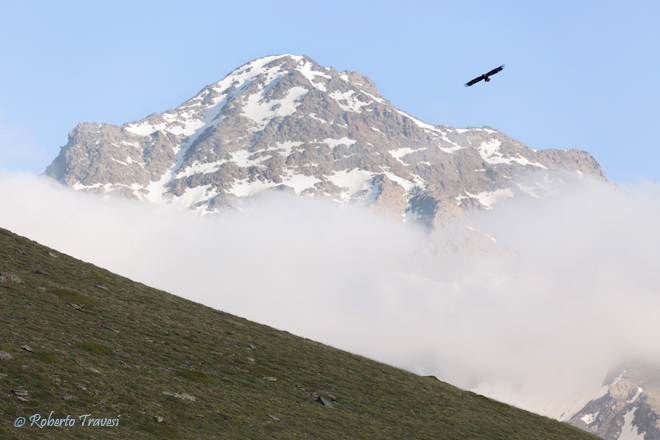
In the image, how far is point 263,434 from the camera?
32.5m

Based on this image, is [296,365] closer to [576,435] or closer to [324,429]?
[324,429]

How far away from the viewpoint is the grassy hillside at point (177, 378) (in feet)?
97.0

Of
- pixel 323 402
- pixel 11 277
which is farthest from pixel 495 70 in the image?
pixel 11 277

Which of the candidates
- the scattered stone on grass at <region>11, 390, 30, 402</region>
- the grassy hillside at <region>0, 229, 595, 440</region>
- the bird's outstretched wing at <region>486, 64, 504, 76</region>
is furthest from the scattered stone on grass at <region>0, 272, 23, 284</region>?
the bird's outstretched wing at <region>486, 64, 504, 76</region>

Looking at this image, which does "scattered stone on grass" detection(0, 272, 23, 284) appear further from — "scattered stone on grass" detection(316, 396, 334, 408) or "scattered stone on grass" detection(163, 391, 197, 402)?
"scattered stone on grass" detection(316, 396, 334, 408)

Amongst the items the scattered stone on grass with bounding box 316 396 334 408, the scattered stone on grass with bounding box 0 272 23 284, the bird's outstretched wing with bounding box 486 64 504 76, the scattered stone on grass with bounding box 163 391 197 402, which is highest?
the bird's outstretched wing with bounding box 486 64 504 76

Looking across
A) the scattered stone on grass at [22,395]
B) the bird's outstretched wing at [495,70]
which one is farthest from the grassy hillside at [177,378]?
the bird's outstretched wing at [495,70]

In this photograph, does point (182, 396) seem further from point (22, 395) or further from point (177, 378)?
point (22, 395)

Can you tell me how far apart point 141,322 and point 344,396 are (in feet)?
61.2

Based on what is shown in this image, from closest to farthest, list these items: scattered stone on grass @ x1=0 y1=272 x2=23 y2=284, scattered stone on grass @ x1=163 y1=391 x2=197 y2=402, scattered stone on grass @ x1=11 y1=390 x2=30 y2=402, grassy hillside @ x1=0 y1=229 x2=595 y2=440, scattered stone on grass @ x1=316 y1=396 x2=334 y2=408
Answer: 1. scattered stone on grass @ x1=11 y1=390 x2=30 y2=402
2. grassy hillside @ x1=0 y1=229 x2=595 y2=440
3. scattered stone on grass @ x1=163 y1=391 x2=197 y2=402
4. scattered stone on grass @ x1=316 y1=396 x2=334 y2=408
5. scattered stone on grass @ x1=0 y1=272 x2=23 y2=284

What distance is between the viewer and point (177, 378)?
36.9 m

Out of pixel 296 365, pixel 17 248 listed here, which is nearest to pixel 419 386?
pixel 296 365

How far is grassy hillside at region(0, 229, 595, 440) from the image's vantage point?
2958 cm

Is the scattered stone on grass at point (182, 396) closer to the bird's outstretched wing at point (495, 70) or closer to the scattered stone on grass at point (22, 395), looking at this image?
the scattered stone on grass at point (22, 395)
